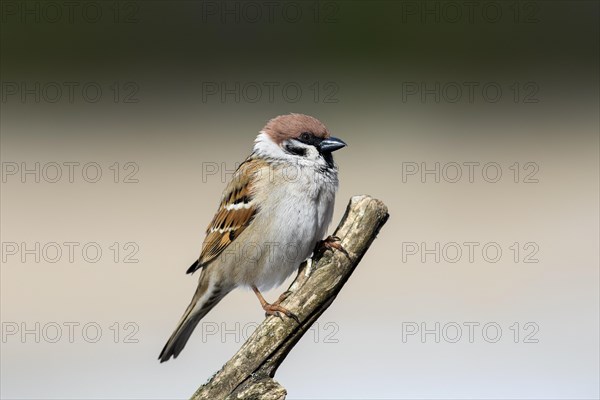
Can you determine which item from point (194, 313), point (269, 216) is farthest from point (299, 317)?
point (194, 313)

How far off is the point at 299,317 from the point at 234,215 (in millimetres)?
848

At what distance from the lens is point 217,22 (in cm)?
338

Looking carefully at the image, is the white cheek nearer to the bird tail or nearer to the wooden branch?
the bird tail

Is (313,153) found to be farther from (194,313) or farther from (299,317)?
(299,317)

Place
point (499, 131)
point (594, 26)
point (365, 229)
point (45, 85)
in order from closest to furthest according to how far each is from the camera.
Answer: point (365, 229)
point (45, 85)
point (594, 26)
point (499, 131)

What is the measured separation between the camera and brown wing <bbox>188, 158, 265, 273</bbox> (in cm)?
266

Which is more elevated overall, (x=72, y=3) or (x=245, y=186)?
(x=72, y=3)

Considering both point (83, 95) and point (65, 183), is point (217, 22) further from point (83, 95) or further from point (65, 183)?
point (65, 183)

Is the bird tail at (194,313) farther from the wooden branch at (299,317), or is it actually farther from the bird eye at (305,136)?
the wooden branch at (299,317)

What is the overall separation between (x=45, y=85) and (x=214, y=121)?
651 mm

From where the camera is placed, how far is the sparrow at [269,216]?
256 centimetres

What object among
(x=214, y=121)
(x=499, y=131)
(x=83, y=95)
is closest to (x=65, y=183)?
(x=83, y=95)

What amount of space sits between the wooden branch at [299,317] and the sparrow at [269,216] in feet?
1.71

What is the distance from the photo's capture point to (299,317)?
73.9 inches
